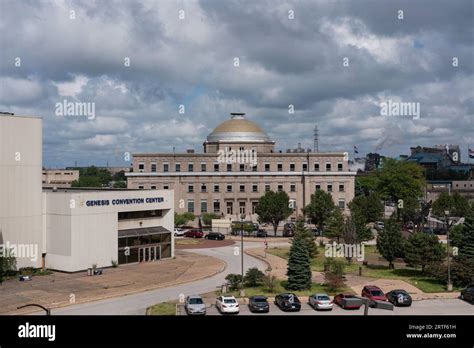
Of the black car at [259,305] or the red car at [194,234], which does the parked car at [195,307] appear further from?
the red car at [194,234]

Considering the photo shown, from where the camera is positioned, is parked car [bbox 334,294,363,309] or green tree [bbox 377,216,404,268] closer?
parked car [bbox 334,294,363,309]

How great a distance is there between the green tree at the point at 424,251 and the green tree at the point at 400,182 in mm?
40809

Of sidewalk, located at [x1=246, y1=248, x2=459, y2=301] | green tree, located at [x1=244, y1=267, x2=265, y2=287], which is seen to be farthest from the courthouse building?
green tree, located at [x1=244, y1=267, x2=265, y2=287]

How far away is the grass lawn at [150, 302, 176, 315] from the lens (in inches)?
936

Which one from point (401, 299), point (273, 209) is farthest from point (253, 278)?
point (273, 209)

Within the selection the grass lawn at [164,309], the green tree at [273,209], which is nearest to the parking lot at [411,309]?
the grass lawn at [164,309]

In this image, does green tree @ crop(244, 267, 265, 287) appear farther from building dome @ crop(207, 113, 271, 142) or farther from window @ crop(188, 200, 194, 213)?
building dome @ crop(207, 113, 271, 142)

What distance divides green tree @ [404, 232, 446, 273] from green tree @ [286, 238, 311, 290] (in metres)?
7.46

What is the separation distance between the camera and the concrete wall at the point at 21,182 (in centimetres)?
3353

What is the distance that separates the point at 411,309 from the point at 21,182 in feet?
82.6

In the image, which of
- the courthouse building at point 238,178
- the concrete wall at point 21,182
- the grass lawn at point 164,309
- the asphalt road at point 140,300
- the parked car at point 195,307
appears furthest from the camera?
the courthouse building at point 238,178

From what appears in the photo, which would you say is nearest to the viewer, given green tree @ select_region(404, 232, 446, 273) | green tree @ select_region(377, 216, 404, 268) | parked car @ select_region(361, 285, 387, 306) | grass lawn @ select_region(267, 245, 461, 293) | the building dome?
parked car @ select_region(361, 285, 387, 306)
